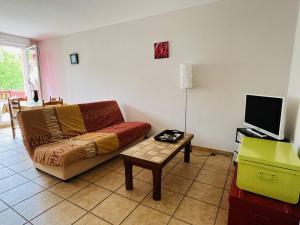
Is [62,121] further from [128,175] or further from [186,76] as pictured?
[186,76]

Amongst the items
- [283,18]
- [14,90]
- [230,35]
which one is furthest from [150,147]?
[14,90]

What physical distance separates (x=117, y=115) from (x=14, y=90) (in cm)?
437

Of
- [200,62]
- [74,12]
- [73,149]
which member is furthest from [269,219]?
[74,12]

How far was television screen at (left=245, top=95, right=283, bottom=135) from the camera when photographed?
5.93 feet

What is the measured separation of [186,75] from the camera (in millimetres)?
2713

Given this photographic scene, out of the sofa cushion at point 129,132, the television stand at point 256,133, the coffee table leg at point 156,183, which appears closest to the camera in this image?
the coffee table leg at point 156,183

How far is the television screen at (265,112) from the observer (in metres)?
1.81

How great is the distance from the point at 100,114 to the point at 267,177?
263 centimetres

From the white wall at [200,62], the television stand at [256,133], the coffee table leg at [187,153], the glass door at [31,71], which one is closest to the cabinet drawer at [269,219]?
the television stand at [256,133]

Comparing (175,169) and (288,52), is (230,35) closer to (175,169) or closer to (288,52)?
(288,52)

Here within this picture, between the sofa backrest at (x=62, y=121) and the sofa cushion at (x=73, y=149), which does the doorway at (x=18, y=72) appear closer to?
the sofa backrest at (x=62, y=121)

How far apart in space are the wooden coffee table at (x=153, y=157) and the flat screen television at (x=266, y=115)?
911 mm

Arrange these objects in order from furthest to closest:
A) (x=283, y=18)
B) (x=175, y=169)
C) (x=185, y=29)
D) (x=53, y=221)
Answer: (x=185, y=29) → (x=175, y=169) → (x=283, y=18) → (x=53, y=221)

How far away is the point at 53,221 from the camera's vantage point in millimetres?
1482
